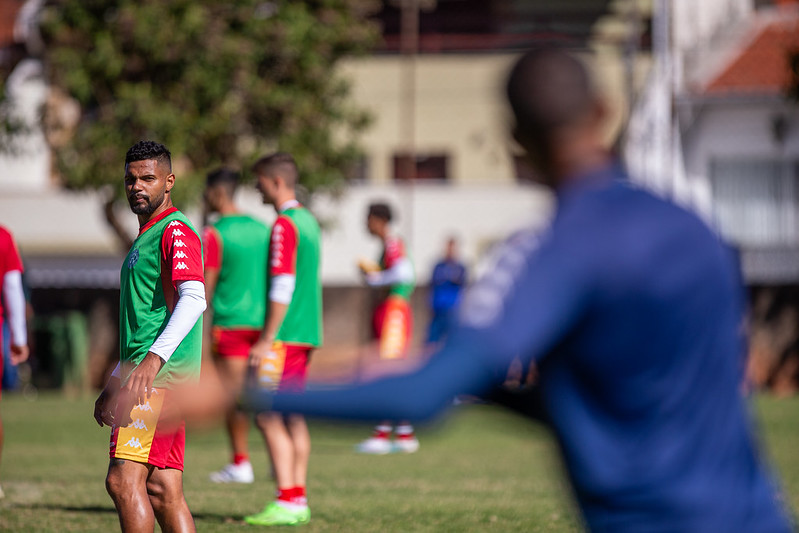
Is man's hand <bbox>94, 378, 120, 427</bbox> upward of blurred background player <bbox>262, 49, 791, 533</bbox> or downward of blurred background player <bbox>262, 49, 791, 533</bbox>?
downward

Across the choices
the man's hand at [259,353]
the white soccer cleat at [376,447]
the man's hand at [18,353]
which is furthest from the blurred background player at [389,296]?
the man's hand at [259,353]

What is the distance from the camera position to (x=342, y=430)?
8.68ft

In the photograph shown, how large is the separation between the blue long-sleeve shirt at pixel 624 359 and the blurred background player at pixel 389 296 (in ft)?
32.4

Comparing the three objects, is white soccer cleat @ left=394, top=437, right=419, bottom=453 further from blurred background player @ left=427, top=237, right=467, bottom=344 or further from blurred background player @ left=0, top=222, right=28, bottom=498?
blurred background player @ left=0, top=222, right=28, bottom=498

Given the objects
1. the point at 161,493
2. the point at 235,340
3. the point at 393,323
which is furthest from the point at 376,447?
the point at 161,493

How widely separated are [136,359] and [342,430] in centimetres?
317

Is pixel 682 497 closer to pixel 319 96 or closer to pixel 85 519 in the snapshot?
pixel 85 519

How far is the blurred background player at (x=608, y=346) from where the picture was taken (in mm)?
2535

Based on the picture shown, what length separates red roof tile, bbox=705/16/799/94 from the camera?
24.4m

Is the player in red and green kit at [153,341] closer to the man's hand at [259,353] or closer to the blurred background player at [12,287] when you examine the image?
the man's hand at [259,353]

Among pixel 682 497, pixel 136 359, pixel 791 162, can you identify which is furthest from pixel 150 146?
pixel 791 162

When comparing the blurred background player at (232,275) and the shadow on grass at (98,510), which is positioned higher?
the blurred background player at (232,275)

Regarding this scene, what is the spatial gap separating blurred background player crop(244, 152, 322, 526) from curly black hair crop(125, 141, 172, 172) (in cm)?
225

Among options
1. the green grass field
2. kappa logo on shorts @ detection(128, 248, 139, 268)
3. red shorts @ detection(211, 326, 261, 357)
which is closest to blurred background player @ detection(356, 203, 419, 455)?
the green grass field
